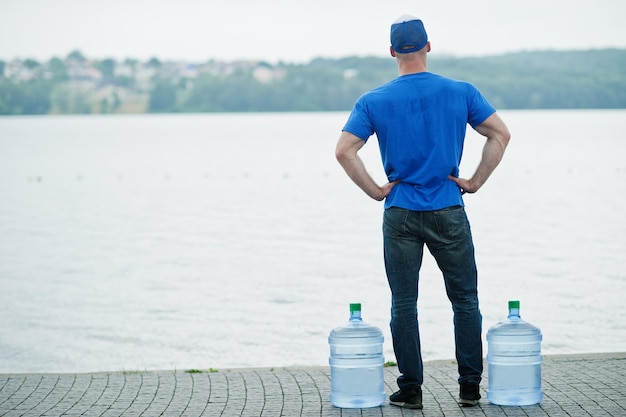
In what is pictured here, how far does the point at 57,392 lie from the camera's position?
7.25m

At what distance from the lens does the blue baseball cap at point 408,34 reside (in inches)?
246

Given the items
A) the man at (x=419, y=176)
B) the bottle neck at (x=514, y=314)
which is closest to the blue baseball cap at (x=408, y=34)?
the man at (x=419, y=176)

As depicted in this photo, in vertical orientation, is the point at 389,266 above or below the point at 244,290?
above

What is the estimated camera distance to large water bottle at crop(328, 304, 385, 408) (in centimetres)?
→ 655

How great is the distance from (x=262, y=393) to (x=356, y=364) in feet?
2.39

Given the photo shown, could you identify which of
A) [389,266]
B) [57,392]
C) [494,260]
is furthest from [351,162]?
[494,260]

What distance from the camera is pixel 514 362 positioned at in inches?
259

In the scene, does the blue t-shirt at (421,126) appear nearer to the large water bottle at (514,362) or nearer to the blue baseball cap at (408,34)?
the blue baseball cap at (408,34)

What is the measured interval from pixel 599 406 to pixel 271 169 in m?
53.0

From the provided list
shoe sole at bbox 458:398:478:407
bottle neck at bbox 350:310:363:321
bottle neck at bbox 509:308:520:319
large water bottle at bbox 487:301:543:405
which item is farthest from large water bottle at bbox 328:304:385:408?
bottle neck at bbox 509:308:520:319

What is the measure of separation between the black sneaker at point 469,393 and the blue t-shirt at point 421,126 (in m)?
1.07

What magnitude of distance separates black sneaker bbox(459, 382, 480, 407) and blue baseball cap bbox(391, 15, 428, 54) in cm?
196

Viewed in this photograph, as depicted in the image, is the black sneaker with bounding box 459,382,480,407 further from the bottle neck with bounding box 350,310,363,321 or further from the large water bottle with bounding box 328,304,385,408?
the bottle neck with bounding box 350,310,363,321

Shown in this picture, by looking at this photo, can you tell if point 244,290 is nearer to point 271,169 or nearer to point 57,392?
point 57,392
